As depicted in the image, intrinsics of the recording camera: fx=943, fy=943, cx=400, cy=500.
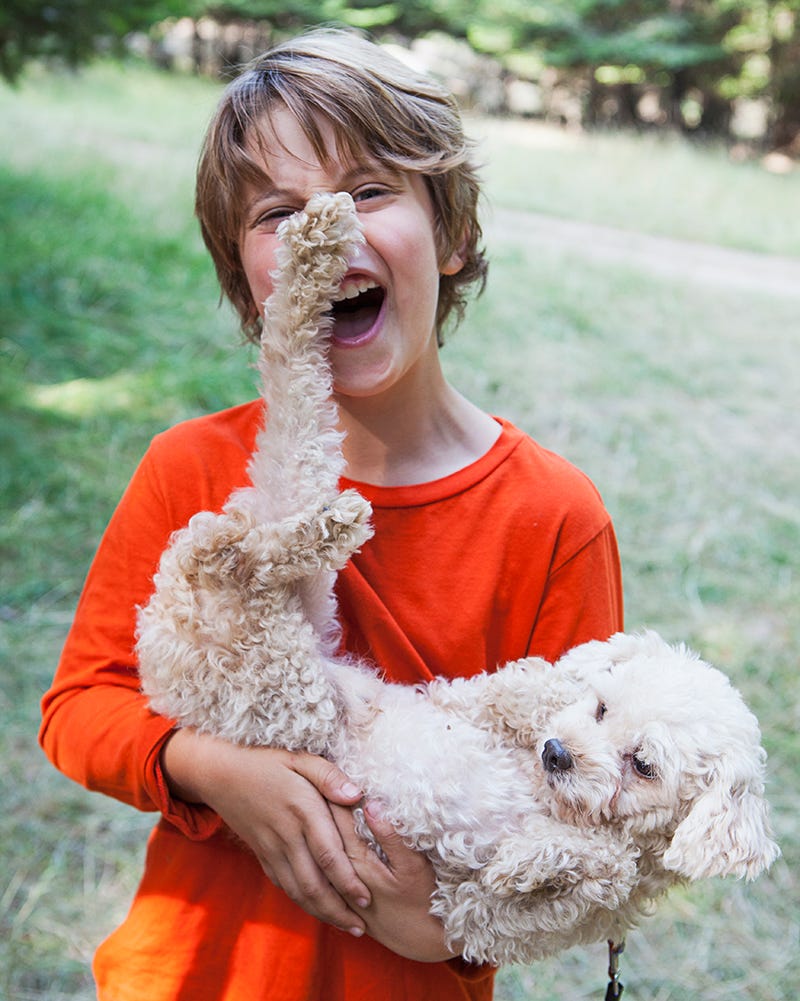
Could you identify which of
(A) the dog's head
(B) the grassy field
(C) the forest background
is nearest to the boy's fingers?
(A) the dog's head

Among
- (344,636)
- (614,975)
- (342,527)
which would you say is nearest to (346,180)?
(342,527)

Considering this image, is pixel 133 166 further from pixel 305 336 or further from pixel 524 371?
pixel 305 336

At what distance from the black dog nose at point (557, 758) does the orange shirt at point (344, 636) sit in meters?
0.23

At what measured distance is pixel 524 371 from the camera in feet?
19.5

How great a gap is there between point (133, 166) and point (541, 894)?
9587 millimetres

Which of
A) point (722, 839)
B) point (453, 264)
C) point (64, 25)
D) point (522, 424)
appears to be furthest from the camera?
point (64, 25)

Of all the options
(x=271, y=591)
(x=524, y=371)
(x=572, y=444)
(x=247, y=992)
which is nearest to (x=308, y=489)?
(x=271, y=591)

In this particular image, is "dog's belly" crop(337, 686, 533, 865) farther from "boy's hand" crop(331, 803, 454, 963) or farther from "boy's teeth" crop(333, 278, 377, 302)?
"boy's teeth" crop(333, 278, 377, 302)

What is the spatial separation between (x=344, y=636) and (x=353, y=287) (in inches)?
25.0

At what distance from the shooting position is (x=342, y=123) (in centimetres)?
163

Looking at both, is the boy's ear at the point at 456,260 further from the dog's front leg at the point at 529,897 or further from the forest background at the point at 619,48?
the forest background at the point at 619,48

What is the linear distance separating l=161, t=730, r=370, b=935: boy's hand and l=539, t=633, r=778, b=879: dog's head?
1.25 ft

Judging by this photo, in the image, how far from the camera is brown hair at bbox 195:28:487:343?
165 centimetres

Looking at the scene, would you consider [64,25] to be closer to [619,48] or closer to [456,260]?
[456,260]
